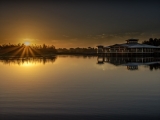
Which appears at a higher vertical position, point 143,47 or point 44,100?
point 143,47

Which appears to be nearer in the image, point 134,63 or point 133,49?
point 134,63

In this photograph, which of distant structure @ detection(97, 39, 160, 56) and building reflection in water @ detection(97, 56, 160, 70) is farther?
distant structure @ detection(97, 39, 160, 56)

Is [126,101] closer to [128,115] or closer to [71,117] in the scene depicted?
[128,115]

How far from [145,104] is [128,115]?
1806 mm

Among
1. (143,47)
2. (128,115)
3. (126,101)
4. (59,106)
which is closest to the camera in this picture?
(128,115)

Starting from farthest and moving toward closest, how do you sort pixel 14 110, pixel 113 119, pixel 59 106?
pixel 59 106 < pixel 14 110 < pixel 113 119

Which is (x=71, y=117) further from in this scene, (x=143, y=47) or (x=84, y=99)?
(x=143, y=47)

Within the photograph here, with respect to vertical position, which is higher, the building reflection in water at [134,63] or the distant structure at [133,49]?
the distant structure at [133,49]

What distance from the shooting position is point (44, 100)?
9375 millimetres

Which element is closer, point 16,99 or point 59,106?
point 59,106

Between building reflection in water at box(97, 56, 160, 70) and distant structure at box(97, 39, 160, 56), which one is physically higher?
distant structure at box(97, 39, 160, 56)

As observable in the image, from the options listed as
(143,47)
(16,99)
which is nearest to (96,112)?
(16,99)

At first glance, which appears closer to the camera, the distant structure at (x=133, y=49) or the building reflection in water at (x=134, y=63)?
the building reflection in water at (x=134, y=63)

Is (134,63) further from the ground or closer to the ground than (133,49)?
closer to the ground
